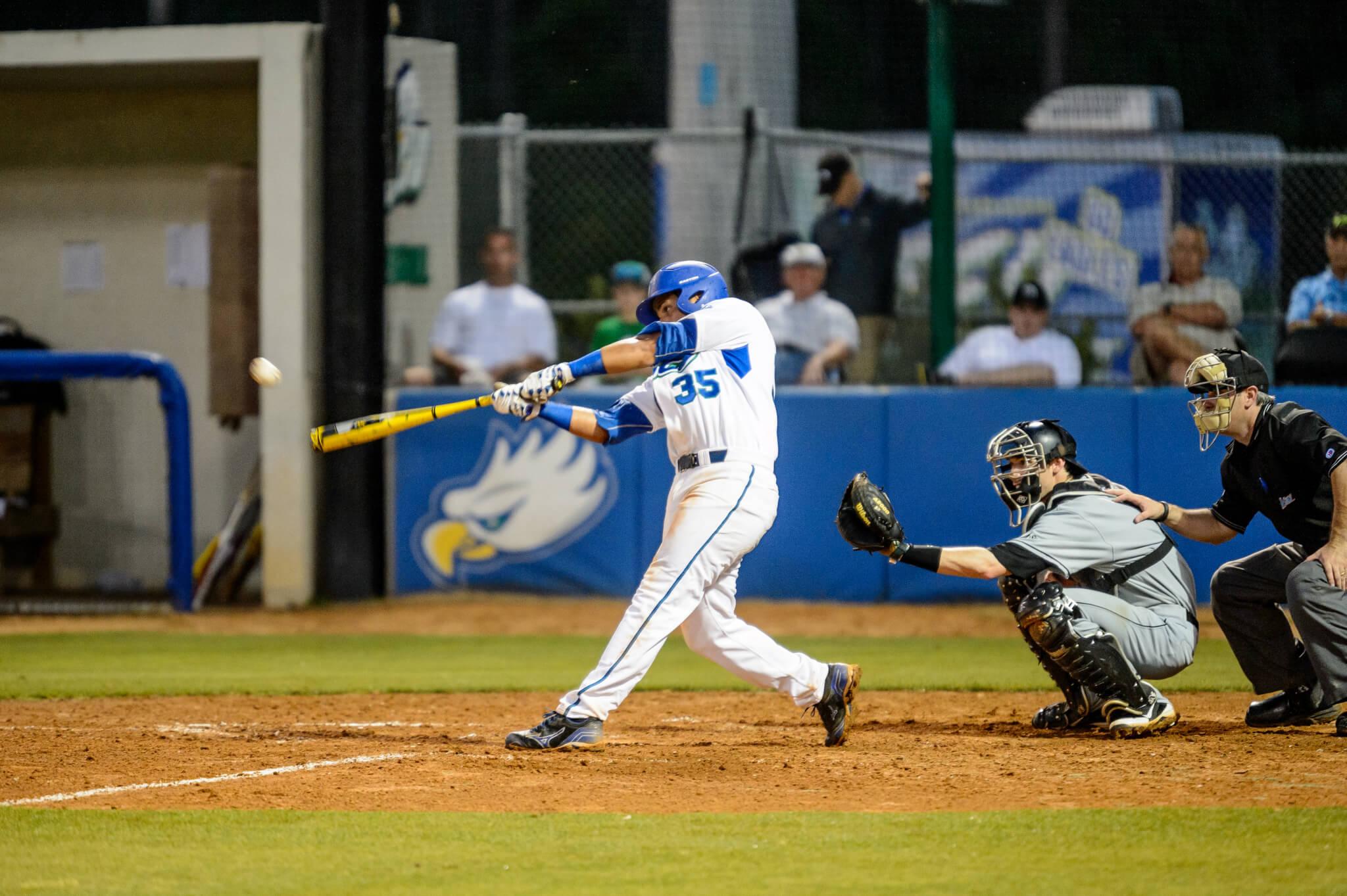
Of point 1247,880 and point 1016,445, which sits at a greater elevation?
point 1016,445

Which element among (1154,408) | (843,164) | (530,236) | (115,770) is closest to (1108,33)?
(843,164)

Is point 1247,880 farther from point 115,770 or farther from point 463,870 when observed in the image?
point 115,770

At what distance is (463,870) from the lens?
3.91 m

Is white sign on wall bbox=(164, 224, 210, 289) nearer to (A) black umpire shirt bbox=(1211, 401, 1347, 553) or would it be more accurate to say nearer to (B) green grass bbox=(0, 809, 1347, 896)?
(B) green grass bbox=(0, 809, 1347, 896)

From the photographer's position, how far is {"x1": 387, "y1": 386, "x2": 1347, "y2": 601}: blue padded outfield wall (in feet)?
35.3

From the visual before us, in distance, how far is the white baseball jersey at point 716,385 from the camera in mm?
5664

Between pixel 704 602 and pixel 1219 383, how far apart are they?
2.08 meters

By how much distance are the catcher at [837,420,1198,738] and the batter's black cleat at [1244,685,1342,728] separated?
0.45m

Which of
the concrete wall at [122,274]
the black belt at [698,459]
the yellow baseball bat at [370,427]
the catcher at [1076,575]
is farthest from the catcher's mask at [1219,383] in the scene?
the concrete wall at [122,274]

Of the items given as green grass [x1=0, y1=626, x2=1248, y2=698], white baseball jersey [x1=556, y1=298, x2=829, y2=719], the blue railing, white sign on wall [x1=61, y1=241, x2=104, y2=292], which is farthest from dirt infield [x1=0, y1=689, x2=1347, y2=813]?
white sign on wall [x1=61, y1=241, x2=104, y2=292]

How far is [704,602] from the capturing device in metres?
5.67

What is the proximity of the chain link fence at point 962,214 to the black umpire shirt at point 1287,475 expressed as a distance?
17.5 feet

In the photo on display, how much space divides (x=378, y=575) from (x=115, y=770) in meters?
6.47

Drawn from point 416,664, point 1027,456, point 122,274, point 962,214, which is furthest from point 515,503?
point 1027,456
